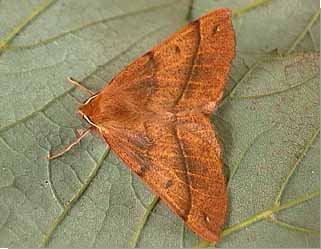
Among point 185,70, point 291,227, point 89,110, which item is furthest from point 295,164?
point 89,110

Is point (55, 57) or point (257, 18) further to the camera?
point (257, 18)

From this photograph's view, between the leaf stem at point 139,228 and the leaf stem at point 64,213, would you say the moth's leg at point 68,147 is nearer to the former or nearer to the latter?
the leaf stem at point 64,213

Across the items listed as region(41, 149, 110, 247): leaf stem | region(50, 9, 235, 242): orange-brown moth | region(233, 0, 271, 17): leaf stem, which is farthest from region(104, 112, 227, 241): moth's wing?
region(233, 0, 271, 17): leaf stem

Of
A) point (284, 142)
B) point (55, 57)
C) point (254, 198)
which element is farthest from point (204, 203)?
point (55, 57)

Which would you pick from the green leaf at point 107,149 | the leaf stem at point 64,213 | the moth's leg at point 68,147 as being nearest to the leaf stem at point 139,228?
the green leaf at point 107,149

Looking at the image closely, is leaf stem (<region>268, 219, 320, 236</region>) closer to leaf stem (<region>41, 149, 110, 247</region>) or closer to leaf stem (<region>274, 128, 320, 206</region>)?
leaf stem (<region>274, 128, 320, 206</region>)

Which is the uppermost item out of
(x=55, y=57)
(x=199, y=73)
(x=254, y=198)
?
(x=55, y=57)

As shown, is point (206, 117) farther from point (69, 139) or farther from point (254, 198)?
point (69, 139)
